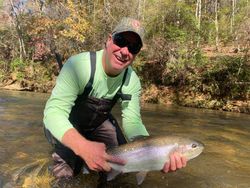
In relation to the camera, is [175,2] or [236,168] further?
[175,2]

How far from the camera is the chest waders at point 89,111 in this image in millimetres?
4177

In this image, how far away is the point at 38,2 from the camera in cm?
2925

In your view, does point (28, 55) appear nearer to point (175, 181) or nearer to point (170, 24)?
point (170, 24)

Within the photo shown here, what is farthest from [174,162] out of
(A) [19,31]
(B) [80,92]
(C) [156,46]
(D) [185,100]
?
(A) [19,31]

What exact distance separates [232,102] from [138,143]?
47.9 ft

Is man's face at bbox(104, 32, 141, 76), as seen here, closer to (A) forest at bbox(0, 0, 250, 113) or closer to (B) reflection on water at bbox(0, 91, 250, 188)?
(B) reflection on water at bbox(0, 91, 250, 188)

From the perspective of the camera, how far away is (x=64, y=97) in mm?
3521

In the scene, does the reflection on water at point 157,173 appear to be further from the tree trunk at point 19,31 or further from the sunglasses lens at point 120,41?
the tree trunk at point 19,31

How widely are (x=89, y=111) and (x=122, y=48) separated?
113cm

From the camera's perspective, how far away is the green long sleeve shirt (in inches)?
127

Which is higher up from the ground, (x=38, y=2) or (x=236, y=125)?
(x=38, y=2)

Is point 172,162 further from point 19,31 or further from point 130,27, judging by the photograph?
point 19,31

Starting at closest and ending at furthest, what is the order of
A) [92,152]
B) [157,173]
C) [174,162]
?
[92,152], [174,162], [157,173]

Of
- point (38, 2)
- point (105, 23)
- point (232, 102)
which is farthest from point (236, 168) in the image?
point (38, 2)
